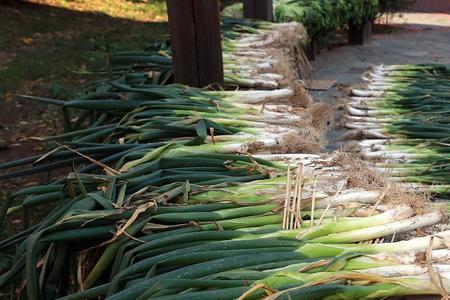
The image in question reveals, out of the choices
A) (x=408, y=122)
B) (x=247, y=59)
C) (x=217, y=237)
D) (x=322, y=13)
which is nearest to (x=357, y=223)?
(x=217, y=237)

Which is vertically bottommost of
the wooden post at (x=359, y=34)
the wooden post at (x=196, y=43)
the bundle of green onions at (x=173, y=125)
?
the wooden post at (x=359, y=34)

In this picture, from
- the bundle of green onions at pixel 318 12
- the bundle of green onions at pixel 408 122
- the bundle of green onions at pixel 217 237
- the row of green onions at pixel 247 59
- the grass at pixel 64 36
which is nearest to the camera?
the bundle of green onions at pixel 217 237

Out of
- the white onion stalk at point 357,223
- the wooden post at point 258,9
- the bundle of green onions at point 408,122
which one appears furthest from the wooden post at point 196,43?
the wooden post at point 258,9

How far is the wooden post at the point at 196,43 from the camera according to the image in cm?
306

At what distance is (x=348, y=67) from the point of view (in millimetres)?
6953

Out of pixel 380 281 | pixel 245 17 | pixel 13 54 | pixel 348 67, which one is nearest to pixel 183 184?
pixel 380 281

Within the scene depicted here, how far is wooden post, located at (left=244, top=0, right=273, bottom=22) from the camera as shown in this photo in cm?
529

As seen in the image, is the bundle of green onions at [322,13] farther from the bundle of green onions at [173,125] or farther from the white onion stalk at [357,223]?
the white onion stalk at [357,223]

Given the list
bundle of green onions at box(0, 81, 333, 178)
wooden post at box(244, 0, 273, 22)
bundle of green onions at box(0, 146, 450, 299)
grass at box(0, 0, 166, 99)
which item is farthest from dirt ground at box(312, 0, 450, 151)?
bundle of green onions at box(0, 146, 450, 299)

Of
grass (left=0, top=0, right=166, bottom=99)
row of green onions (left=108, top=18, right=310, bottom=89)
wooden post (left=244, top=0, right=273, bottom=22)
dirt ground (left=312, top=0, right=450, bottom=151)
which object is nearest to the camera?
row of green onions (left=108, top=18, right=310, bottom=89)

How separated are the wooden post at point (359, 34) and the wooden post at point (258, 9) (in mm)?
3391

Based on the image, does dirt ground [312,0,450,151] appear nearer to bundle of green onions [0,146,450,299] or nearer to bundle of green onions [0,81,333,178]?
bundle of green onions [0,81,333,178]

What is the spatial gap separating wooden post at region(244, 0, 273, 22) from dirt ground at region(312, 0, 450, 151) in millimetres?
890

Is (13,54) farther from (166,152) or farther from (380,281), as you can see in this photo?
(380,281)
